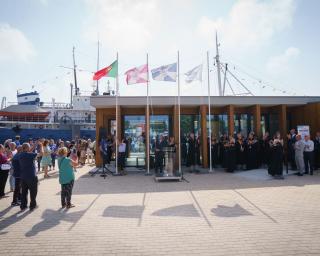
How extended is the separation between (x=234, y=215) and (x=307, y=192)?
3.45 meters

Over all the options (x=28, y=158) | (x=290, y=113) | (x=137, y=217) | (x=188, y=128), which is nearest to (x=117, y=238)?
(x=137, y=217)

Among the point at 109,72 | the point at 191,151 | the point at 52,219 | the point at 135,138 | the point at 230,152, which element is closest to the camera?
the point at 52,219

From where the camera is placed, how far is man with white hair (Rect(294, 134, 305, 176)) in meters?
11.7

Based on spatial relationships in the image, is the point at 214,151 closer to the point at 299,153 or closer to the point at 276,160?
the point at 276,160

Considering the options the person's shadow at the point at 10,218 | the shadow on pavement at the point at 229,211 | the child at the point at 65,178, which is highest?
the child at the point at 65,178

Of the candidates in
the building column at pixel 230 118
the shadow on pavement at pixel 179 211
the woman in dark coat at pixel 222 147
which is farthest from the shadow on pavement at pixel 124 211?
the building column at pixel 230 118

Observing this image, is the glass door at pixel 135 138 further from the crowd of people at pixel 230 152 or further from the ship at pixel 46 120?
the ship at pixel 46 120

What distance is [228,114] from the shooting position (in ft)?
49.6

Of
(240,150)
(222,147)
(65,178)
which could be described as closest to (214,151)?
Answer: (222,147)

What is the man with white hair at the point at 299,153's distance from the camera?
11705 millimetres

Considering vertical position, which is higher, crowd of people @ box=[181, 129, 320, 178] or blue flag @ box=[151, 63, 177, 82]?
blue flag @ box=[151, 63, 177, 82]

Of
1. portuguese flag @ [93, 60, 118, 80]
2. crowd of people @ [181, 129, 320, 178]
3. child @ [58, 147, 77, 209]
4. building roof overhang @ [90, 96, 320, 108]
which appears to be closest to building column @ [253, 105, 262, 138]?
building roof overhang @ [90, 96, 320, 108]

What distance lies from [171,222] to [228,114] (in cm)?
1039

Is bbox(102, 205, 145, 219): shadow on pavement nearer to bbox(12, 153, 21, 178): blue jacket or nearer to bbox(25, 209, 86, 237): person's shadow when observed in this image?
bbox(25, 209, 86, 237): person's shadow
